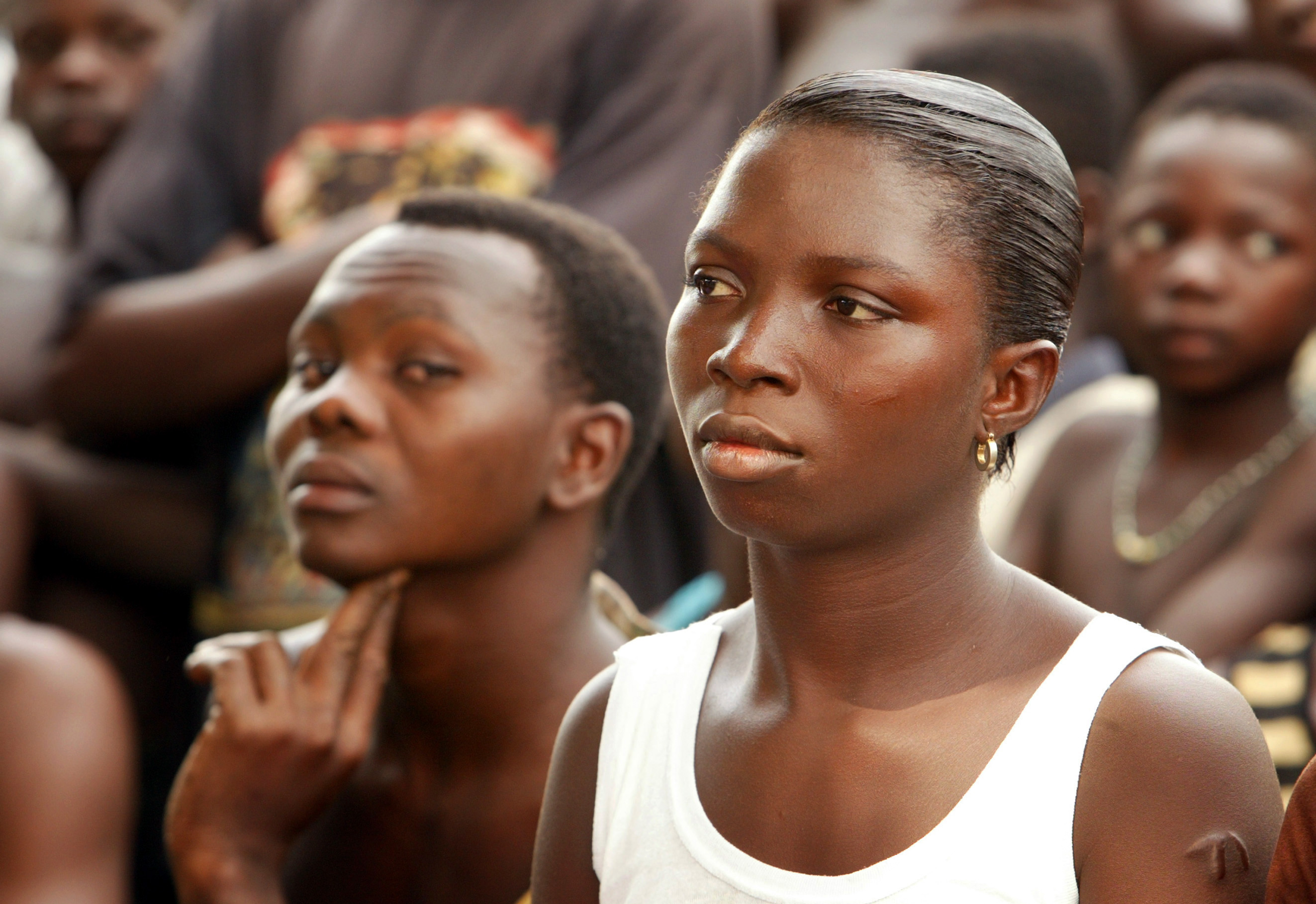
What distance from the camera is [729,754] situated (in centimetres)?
126

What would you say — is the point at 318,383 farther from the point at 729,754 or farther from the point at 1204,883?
the point at 1204,883

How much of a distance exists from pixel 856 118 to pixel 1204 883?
1.89ft

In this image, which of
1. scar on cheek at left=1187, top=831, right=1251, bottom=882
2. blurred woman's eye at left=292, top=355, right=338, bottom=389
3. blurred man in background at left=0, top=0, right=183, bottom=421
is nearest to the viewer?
scar on cheek at left=1187, top=831, right=1251, bottom=882

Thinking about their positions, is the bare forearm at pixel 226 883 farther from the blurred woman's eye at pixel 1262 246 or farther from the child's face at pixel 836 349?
the blurred woman's eye at pixel 1262 246

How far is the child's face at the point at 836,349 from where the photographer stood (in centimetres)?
112

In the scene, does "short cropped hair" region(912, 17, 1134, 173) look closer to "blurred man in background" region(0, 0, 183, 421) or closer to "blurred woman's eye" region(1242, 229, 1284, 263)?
"blurred woman's eye" region(1242, 229, 1284, 263)

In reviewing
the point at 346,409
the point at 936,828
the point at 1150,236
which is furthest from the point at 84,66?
the point at 936,828

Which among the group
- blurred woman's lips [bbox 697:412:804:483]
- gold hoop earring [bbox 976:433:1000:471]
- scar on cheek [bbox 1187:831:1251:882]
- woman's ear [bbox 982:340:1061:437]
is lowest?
scar on cheek [bbox 1187:831:1251:882]

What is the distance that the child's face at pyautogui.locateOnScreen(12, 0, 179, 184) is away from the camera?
3371 millimetres

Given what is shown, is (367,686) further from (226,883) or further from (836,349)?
(836,349)

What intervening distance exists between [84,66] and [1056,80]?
198 cm

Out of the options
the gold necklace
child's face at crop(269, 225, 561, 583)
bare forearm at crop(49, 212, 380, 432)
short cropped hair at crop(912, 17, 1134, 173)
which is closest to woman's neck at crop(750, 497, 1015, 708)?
child's face at crop(269, 225, 561, 583)

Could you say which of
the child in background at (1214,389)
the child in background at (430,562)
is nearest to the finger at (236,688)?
the child in background at (430,562)

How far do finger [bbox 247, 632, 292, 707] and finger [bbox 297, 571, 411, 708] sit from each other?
0.06ft
